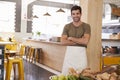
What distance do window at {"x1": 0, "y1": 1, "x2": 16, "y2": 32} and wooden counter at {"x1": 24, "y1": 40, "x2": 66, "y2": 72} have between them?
6.27m

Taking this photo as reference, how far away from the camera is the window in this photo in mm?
11067

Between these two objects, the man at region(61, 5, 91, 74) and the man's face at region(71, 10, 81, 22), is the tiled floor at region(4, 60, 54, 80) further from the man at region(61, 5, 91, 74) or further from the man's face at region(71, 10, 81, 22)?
the man's face at region(71, 10, 81, 22)

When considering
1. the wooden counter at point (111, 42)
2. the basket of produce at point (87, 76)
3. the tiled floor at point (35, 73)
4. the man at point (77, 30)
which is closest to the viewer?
the basket of produce at point (87, 76)

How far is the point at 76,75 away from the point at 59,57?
2.44 metres

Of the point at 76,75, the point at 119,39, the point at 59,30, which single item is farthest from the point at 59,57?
the point at 59,30

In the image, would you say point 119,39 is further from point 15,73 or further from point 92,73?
point 92,73

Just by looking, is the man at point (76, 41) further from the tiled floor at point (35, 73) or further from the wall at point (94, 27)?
the tiled floor at point (35, 73)

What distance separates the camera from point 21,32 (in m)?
11.3

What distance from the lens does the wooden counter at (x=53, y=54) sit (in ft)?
13.4

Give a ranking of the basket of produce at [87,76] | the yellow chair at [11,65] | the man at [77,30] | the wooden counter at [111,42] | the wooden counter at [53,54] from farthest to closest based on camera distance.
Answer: the wooden counter at [111,42]
the yellow chair at [11,65]
the wooden counter at [53,54]
the man at [77,30]
the basket of produce at [87,76]

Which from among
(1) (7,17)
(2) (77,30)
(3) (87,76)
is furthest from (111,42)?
(1) (7,17)

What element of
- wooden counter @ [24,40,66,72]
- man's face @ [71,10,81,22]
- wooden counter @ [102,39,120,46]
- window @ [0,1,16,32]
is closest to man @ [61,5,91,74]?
man's face @ [71,10,81,22]

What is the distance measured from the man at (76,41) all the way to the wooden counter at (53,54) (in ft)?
1.45

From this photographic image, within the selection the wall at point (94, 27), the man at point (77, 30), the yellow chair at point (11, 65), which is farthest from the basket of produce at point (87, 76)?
A: the yellow chair at point (11, 65)
